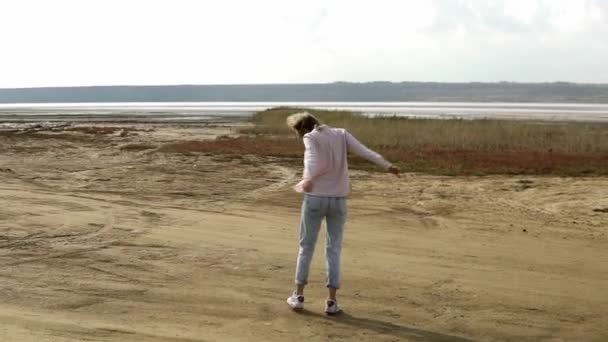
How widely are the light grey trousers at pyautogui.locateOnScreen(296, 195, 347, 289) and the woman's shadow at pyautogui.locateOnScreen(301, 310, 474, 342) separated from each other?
0.30 metres

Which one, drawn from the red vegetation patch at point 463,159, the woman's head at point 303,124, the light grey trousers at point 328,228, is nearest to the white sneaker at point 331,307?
the light grey trousers at point 328,228

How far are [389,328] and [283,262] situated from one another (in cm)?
261

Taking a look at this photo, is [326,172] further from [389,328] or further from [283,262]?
[283,262]

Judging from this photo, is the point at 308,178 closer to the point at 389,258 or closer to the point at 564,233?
the point at 389,258

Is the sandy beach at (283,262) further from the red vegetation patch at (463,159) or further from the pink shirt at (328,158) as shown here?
the red vegetation patch at (463,159)

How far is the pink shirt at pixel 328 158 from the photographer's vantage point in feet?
21.5

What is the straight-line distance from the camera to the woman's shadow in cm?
638

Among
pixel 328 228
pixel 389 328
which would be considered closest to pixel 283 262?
pixel 328 228

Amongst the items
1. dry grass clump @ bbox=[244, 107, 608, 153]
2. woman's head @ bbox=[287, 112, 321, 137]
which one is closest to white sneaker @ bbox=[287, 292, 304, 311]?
woman's head @ bbox=[287, 112, 321, 137]

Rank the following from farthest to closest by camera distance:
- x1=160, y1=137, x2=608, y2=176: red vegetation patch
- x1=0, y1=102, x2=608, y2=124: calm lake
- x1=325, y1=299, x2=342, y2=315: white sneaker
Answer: x1=0, y1=102, x2=608, y2=124: calm lake
x1=160, y1=137, x2=608, y2=176: red vegetation patch
x1=325, y1=299, x2=342, y2=315: white sneaker

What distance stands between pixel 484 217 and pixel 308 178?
22.3 ft

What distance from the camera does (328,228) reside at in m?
6.84

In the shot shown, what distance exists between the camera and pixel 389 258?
30.8 ft

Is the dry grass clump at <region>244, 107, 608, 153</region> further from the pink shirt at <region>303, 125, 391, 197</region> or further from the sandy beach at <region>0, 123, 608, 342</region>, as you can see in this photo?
the pink shirt at <region>303, 125, 391, 197</region>
